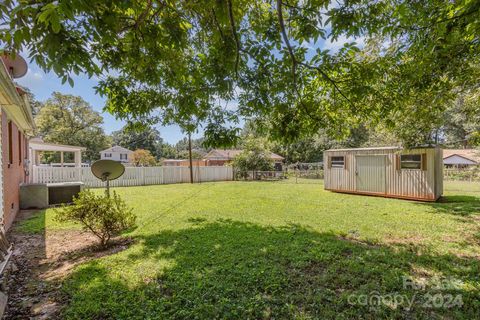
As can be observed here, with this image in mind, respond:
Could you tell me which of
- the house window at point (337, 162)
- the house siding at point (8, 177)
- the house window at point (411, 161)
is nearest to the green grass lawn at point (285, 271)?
the house siding at point (8, 177)

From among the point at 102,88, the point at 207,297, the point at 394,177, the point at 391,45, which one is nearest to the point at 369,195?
the point at 394,177

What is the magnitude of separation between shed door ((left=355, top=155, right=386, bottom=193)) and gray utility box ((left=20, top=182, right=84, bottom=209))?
38.8 ft

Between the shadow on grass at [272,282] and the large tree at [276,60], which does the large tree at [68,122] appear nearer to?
the large tree at [276,60]

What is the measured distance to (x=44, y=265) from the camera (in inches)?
157

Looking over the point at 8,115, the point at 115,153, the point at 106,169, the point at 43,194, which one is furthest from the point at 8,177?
the point at 115,153

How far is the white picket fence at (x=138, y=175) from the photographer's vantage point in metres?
12.6

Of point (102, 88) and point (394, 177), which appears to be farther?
point (394, 177)

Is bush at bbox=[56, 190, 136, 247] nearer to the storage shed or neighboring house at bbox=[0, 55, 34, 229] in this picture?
neighboring house at bbox=[0, 55, 34, 229]

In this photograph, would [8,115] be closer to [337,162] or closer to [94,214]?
[94,214]

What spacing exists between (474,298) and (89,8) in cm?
481

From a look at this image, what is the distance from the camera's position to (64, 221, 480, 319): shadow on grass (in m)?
2.62

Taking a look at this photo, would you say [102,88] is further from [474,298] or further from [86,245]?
[474,298]

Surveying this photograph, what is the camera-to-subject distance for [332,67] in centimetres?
409

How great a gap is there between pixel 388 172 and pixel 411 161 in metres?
0.93
